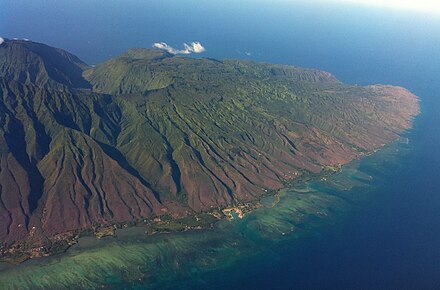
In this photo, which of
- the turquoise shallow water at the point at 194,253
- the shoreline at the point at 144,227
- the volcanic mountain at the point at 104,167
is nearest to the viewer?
the turquoise shallow water at the point at 194,253

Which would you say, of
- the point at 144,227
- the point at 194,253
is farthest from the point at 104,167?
the point at 194,253

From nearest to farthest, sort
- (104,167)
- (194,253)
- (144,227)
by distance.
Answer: (194,253) < (144,227) < (104,167)

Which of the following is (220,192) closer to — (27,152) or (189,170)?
(189,170)

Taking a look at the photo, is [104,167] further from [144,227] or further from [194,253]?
[194,253]

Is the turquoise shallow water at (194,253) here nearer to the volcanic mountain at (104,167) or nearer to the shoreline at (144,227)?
the shoreline at (144,227)

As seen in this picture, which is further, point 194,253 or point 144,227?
point 144,227

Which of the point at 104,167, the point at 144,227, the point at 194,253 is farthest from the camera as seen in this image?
the point at 104,167

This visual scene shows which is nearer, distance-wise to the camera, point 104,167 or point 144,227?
point 144,227

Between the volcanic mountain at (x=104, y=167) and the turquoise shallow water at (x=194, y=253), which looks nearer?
the turquoise shallow water at (x=194, y=253)

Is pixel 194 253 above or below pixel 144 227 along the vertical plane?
above

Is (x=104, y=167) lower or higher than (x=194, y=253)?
higher

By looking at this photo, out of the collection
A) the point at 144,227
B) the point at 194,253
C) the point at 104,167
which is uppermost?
the point at 104,167

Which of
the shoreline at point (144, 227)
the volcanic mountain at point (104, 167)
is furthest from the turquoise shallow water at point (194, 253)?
the volcanic mountain at point (104, 167)
